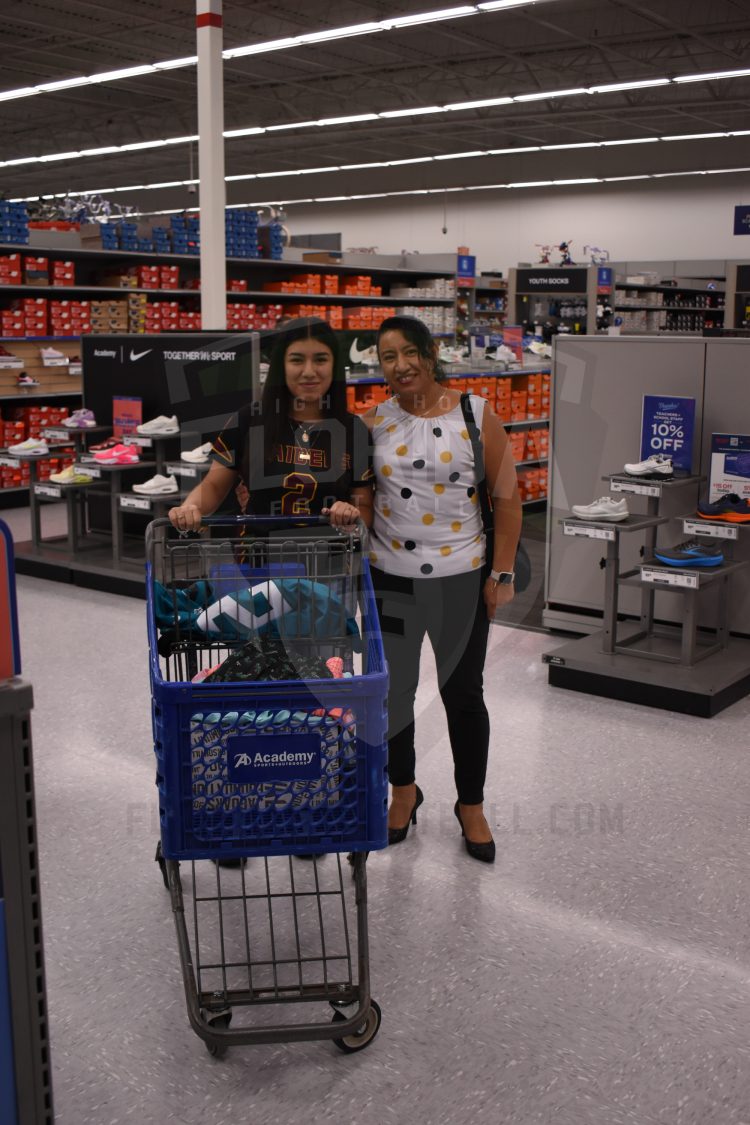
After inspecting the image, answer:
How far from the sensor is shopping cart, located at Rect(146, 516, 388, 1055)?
1.92 meters

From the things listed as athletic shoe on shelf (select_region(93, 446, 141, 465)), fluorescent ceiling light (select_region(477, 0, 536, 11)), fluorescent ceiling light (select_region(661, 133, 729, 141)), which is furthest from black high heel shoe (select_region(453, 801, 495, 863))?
fluorescent ceiling light (select_region(661, 133, 729, 141))

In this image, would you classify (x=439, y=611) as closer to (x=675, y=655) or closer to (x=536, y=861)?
(x=536, y=861)

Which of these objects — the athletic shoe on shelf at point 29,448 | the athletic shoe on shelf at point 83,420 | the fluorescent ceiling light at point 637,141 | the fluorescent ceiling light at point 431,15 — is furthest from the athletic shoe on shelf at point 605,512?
the fluorescent ceiling light at point 637,141

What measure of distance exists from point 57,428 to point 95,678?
3.01 metres

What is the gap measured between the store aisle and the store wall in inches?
728

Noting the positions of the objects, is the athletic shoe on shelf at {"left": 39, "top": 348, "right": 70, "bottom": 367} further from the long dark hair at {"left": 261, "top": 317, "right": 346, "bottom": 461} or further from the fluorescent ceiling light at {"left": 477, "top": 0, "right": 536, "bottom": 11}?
the long dark hair at {"left": 261, "top": 317, "right": 346, "bottom": 461}

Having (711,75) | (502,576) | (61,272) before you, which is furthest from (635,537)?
(711,75)

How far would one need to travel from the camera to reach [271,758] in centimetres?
193

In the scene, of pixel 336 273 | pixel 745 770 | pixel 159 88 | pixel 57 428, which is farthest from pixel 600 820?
pixel 159 88

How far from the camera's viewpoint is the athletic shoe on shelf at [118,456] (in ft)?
20.8

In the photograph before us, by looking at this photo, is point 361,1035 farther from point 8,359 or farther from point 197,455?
point 8,359

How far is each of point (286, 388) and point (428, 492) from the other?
450 mm

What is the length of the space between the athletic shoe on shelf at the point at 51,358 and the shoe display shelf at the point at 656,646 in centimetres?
616

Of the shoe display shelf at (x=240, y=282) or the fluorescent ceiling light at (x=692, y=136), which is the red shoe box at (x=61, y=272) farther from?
the fluorescent ceiling light at (x=692, y=136)
